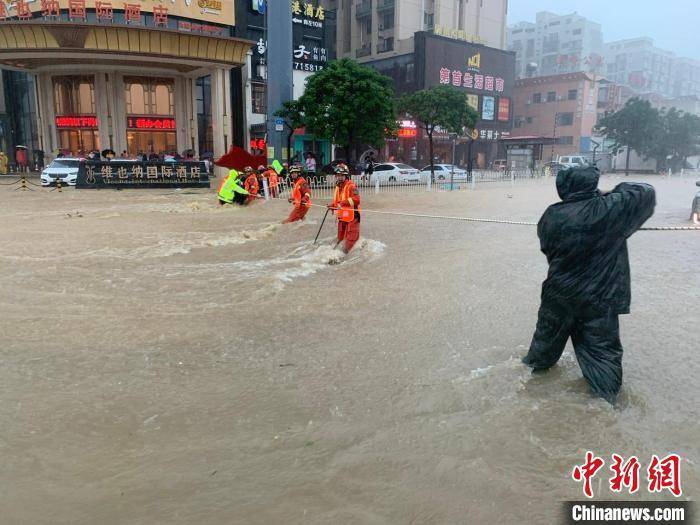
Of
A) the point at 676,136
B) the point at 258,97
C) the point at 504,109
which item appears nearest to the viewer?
the point at 258,97

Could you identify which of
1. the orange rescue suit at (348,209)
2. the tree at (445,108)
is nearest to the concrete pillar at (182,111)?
the tree at (445,108)

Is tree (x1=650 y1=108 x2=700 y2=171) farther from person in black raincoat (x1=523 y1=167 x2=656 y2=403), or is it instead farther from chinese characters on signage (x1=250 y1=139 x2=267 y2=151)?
person in black raincoat (x1=523 y1=167 x2=656 y2=403)

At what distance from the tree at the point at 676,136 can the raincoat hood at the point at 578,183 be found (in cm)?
5071

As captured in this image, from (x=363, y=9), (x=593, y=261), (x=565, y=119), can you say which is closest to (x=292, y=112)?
(x=593, y=261)

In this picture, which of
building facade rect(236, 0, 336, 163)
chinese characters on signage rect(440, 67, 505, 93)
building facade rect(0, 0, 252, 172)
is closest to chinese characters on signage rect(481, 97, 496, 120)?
chinese characters on signage rect(440, 67, 505, 93)

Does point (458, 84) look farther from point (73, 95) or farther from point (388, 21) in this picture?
point (73, 95)

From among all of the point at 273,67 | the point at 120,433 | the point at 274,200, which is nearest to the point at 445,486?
the point at 120,433

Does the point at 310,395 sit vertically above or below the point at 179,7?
below

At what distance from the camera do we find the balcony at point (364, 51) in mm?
48875

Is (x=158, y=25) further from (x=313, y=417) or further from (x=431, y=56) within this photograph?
(x=313, y=417)

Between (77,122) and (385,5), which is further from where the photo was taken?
(385,5)

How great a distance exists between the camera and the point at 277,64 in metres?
21.7

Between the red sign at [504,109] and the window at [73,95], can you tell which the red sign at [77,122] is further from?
the red sign at [504,109]

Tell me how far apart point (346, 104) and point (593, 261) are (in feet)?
68.3
